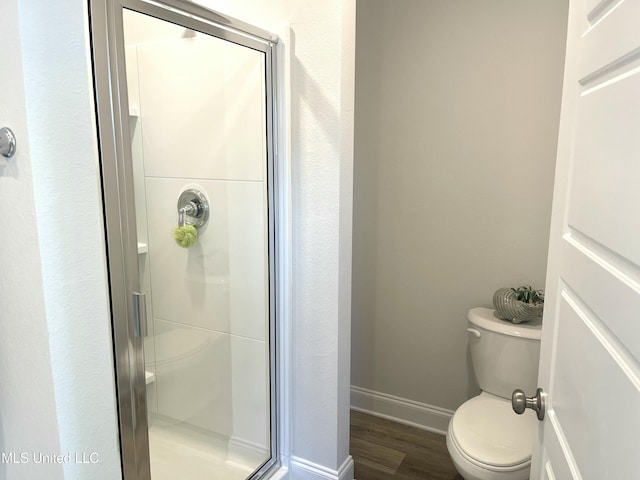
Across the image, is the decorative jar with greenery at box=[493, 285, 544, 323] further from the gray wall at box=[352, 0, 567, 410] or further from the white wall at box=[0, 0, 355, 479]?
the white wall at box=[0, 0, 355, 479]

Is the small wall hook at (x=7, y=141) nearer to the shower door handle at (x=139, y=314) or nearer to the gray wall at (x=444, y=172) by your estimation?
the shower door handle at (x=139, y=314)

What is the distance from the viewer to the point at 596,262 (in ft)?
2.60

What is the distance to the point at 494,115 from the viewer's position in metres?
2.15

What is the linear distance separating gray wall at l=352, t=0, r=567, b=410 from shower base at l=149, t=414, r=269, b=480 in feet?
3.17

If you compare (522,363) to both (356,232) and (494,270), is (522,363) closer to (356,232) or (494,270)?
(494,270)

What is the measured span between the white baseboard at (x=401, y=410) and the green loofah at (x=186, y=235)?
4.56 feet

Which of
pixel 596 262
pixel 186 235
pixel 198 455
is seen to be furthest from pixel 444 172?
pixel 198 455

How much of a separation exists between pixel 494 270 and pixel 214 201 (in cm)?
134

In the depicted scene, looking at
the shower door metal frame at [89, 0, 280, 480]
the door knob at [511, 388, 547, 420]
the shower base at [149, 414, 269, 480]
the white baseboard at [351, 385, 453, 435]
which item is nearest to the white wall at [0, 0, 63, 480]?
the shower door metal frame at [89, 0, 280, 480]

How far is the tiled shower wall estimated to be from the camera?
1666 mm

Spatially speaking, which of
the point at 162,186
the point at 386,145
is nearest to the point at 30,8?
the point at 162,186

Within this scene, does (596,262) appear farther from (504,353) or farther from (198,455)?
(198,455)

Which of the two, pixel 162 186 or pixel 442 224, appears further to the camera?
pixel 442 224

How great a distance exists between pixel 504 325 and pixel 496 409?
35 centimetres
